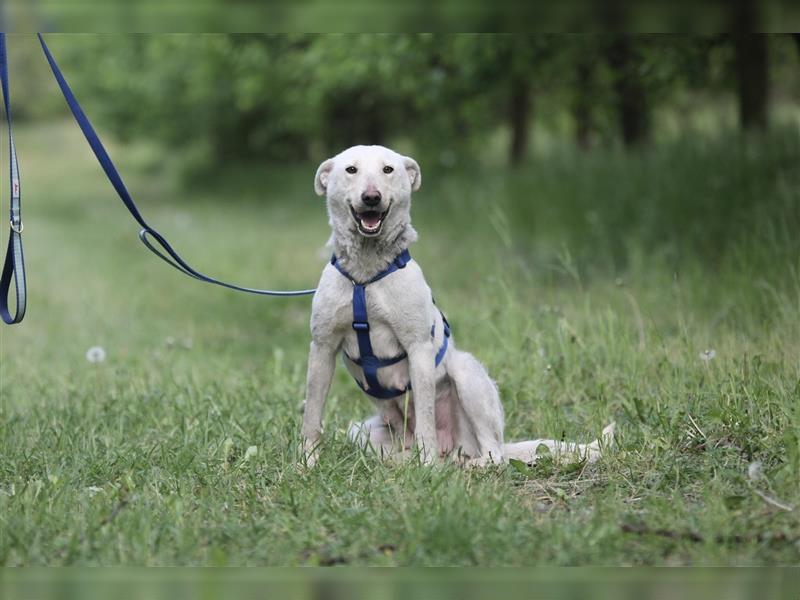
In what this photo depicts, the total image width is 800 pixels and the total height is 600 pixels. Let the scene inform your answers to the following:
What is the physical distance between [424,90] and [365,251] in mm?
8417

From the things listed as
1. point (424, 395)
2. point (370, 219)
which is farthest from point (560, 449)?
point (370, 219)

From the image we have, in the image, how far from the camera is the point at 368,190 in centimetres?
383

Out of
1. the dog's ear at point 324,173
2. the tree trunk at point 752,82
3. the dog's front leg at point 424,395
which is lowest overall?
the dog's front leg at point 424,395

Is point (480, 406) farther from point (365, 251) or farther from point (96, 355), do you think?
point (96, 355)

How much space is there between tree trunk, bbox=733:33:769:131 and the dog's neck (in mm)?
6118

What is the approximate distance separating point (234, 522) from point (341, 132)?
17.5 m

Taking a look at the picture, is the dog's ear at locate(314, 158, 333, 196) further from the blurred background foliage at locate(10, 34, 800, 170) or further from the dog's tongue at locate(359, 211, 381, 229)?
the blurred background foliage at locate(10, 34, 800, 170)

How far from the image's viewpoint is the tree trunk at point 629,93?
9547mm

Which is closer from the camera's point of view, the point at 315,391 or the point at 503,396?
the point at 315,391

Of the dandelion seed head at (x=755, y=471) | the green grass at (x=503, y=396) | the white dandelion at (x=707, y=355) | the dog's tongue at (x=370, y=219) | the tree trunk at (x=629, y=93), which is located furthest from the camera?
the tree trunk at (x=629, y=93)

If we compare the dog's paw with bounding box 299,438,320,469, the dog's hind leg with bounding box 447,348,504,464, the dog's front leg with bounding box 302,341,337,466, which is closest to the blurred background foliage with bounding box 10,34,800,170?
the dog's hind leg with bounding box 447,348,504,464

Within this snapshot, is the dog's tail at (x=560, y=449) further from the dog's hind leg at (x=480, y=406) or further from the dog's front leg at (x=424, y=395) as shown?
the dog's front leg at (x=424, y=395)

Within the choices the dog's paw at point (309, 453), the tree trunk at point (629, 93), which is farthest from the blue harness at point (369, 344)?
the tree trunk at point (629, 93)

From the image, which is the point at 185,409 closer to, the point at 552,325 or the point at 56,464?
the point at 56,464
